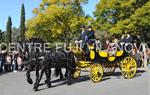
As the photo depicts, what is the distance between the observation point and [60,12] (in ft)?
176

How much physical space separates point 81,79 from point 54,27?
36376 millimetres

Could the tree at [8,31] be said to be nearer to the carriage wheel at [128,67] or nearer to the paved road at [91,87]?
the paved road at [91,87]

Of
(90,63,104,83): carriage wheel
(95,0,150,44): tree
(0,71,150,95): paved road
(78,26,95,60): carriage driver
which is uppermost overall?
(95,0,150,44): tree

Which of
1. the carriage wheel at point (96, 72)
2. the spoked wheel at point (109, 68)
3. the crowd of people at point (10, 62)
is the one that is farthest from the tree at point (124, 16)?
the carriage wheel at point (96, 72)

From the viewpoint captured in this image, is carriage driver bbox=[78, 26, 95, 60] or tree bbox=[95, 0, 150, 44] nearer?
carriage driver bbox=[78, 26, 95, 60]

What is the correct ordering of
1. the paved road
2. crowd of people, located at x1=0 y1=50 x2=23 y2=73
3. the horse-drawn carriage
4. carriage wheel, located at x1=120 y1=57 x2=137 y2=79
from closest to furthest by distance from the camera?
the paved road < the horse-drawn carriage < carriage wheel, located at x1=120 y1=57 x2=137 y2=79 < crowd of people, located at x1=0 y1=50 x2=23 y2=73

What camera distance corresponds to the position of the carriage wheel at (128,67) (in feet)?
56.1

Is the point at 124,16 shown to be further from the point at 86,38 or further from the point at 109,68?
the point at 86,38

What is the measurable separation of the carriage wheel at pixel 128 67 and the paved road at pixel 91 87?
0.78ft

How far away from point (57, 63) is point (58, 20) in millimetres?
38362

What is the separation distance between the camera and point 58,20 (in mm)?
54625

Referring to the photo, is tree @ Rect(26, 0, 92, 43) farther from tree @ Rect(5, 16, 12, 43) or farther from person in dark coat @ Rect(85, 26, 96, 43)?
person in dark coat @ Rect(85, 26, 96, 43)

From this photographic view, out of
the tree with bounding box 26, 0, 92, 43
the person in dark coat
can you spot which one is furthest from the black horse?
the tree with bounding box 26, 0, 92, 43

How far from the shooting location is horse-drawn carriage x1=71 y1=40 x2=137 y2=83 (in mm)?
16477
